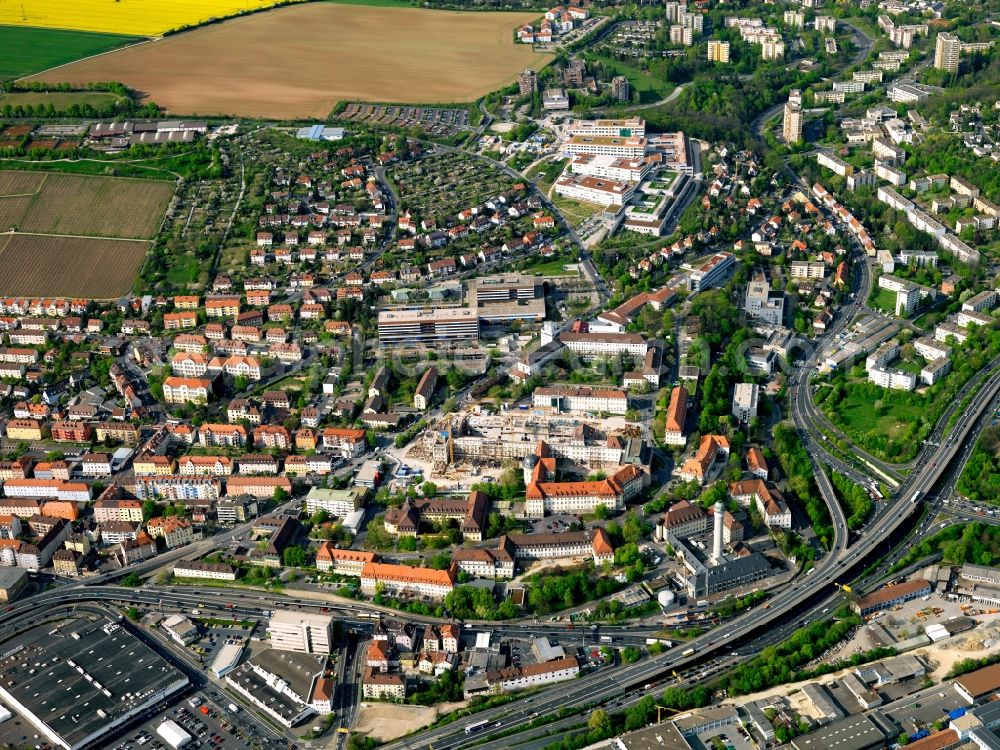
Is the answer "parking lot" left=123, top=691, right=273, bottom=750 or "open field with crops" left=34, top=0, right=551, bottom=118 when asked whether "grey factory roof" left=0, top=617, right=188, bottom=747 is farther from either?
"open field with crops" left=34, top=0, right=551, bottom=118

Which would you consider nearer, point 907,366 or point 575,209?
point 907,366

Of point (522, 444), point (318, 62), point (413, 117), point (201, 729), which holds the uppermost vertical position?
point (318, 62)

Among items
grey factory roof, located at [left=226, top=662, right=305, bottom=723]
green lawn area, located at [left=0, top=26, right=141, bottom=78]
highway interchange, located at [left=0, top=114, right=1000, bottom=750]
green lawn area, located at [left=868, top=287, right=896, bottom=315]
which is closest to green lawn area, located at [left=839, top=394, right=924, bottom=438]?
highway interchange, located at [left=0, top=114, right=1000, bottom=750]

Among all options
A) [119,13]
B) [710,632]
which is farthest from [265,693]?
[119,13]

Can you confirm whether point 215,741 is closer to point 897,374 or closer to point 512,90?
point 897,374

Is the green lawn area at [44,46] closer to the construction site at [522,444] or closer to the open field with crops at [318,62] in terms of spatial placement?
the open field with crops at [318,62]

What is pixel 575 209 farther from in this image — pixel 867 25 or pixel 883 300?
pixel 867 25

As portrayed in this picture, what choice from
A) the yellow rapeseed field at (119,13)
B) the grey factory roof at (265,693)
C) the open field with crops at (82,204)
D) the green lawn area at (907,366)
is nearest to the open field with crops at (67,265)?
the open field with crops at (82,204)
